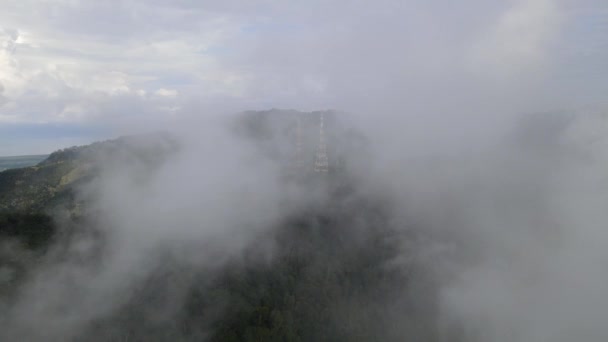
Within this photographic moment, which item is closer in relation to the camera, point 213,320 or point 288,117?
point 213,320

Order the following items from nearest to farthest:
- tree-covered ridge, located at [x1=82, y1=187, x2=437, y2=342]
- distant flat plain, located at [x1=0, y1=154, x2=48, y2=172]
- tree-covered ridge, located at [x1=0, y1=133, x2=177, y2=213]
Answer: tree-covered ridge, located at [x1=82, y1=187, x2=437, y2=342], tree-covered ridge, located at [x1=0, y1=133, x2=177, y2=213], distant flat plain, located at [x1=0, y1=154, x2=48, y2=172]

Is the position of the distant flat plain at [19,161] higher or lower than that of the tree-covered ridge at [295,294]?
higher

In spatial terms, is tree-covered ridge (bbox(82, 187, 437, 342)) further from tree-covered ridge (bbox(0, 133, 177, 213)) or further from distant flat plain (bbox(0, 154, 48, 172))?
distant flat plain (bbox(0, 154, 48, 172))

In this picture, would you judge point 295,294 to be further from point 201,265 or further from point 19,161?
point 19,161

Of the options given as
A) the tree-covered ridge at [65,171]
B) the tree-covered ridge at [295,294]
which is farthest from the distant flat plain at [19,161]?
the tree-covered ridge at [295,294]

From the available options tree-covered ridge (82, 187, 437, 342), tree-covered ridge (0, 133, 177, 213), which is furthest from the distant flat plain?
tree-covered ridge (82, 187, 437, 342)

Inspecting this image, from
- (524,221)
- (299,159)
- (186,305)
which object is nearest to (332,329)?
(186,305)

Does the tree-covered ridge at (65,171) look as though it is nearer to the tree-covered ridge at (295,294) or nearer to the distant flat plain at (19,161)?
the distant flat plain at (19,161)

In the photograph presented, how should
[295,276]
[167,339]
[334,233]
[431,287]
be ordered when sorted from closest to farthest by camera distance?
1. [167,339]
2. [295,276]
3. [431,287]
4. [334,233]

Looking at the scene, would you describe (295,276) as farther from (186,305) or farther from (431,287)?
(431,287)
